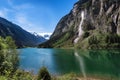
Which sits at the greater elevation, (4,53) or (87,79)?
(4,53)

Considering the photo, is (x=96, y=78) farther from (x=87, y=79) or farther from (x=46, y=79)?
(x=46, y=79)

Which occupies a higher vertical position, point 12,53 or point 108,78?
point 12,53

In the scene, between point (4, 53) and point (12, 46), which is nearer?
point (4, 53)

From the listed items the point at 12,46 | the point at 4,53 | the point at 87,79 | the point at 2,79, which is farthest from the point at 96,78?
the point at 2,79

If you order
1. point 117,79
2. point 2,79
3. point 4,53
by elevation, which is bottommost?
point 117,79

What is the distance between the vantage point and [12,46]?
54594 mm

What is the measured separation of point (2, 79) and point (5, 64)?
18178mm

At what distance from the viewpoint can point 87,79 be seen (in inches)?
2717

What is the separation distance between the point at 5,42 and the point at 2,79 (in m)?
41.7

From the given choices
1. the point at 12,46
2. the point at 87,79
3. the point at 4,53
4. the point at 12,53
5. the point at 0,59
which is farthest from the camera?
the point at 87,79

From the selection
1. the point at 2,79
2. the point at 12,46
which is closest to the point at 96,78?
the point at 12,46

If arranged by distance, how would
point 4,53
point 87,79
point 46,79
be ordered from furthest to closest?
point 87,79
point 4,53
point 46,79

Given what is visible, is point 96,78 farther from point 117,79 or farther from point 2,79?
point 2,79

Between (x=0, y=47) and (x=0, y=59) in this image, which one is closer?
(x=0, y=59)
